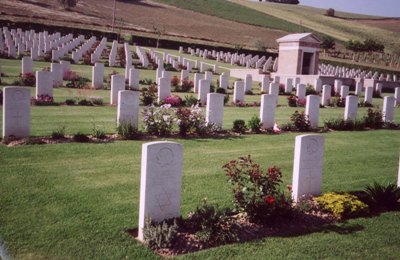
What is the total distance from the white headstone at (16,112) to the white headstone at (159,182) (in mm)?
5736

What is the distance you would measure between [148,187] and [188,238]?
2.97 feet

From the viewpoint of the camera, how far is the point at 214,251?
5402mm

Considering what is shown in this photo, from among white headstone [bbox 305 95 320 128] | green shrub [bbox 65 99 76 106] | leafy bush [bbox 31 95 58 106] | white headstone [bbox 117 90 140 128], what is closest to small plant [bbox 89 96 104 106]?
green shrub [bbox 65 99 76 106]

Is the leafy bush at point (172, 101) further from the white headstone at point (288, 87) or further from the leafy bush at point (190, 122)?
the white headstone at point (288, 87)

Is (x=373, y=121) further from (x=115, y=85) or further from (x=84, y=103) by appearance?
(x=84, y=103)

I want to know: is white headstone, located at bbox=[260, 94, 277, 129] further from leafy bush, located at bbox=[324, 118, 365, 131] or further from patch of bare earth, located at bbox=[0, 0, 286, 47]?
patch of bare earth, located at bbox=[0, 0, 286, 47]

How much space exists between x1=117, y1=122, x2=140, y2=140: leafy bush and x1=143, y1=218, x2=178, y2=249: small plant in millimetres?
5794

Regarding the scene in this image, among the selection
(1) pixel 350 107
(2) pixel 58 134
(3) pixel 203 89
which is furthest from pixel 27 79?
(1) pixel 350 107

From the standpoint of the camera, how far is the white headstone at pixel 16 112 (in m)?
9.95

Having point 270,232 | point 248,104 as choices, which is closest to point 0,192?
point 270,232

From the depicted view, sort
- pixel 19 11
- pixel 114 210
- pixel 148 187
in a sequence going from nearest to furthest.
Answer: pixel 148 187 < pixel 114 210 < pixel 19 11

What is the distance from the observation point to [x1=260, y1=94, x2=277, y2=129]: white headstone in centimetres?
1377

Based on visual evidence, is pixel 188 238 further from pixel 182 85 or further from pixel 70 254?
pixel 182 85

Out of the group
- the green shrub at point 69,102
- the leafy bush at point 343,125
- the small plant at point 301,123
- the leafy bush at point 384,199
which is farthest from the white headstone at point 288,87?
the leafy bush at point 384,199
